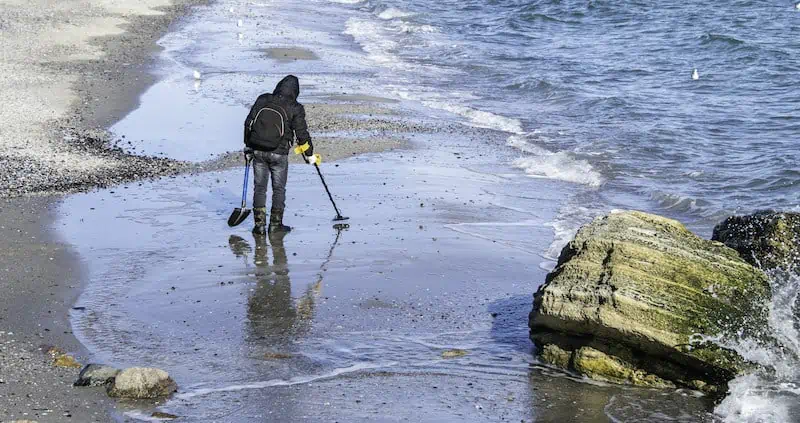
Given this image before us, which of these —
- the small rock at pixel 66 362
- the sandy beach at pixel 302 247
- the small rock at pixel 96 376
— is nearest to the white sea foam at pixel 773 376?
the sandy beach at pixel 302 247

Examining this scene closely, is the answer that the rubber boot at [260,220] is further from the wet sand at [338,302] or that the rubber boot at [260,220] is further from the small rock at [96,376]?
the small rock at [96,376]

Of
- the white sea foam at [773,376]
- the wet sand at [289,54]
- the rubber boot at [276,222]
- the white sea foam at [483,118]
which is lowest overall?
the wet sand at [289,54]

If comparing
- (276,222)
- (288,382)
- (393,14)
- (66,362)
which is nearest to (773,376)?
(288,382)

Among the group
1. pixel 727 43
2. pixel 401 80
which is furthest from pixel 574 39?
pixel 401 80

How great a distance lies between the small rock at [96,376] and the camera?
25.2 ft

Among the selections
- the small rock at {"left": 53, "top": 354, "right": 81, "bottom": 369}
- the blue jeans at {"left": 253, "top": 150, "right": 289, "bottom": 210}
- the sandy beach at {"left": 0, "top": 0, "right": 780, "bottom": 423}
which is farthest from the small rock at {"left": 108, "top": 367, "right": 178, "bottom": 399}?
the blue jeans at {"left": 253, "top": 150, "right": 289, "bottom": 210}

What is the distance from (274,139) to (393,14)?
3344 centimetres

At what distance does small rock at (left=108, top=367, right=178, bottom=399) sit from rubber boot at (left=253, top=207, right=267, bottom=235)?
4750 mm

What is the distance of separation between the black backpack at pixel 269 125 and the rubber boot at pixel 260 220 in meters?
0.84

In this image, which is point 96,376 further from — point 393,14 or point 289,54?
point 393,14

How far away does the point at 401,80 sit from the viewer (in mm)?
26156

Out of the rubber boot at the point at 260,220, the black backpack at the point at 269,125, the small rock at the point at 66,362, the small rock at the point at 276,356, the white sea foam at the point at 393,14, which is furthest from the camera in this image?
the white sea foam at the point at 393,14

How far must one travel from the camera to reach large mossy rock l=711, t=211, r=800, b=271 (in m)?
9.84

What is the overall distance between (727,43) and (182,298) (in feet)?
85.2
